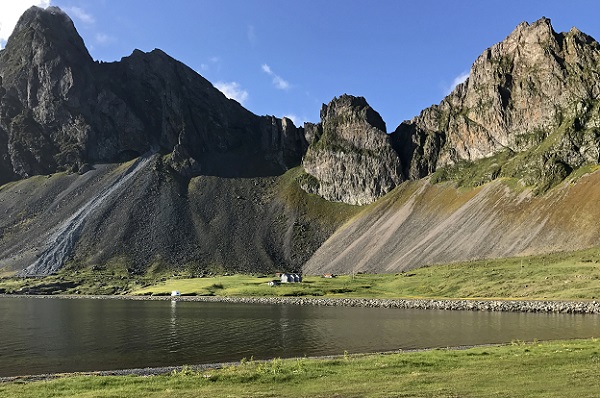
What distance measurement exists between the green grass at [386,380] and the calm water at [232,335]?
17169 millimetres

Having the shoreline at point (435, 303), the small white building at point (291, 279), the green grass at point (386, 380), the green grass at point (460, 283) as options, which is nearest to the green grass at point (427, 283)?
the green grass at point (460, 283)

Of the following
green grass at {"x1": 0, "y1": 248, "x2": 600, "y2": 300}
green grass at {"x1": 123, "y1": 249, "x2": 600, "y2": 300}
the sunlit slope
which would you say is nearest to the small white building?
green grass at {"x1": 123, "y1": 249, "x2": 600, "y2": 300}

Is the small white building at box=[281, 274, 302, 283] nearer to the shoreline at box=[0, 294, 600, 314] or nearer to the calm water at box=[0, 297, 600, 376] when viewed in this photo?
the shoreline at box=[0, 294, 600, 314]

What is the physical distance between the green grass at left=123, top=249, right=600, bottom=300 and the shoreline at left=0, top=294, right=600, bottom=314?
802 cm

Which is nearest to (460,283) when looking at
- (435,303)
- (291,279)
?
(435,303)

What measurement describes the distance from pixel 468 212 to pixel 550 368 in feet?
549

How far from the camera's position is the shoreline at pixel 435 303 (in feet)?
296

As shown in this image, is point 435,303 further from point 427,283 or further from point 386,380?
point 386,380

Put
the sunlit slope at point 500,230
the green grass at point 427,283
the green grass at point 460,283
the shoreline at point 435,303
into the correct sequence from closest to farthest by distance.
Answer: the shoreline at point 435,303, the green grass at point 460,283, the green grass at point 427,283, the sunlit slope at point 500,230

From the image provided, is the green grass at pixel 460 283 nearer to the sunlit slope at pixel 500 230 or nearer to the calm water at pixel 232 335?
the sunlit slope at pixel 500 230

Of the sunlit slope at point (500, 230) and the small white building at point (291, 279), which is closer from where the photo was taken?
the sunlit slope at point (500, 230)

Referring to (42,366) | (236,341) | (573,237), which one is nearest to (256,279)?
(573,237)

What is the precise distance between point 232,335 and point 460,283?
8383 centimetres

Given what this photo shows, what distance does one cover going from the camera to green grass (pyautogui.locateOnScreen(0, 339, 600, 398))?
2359cm
